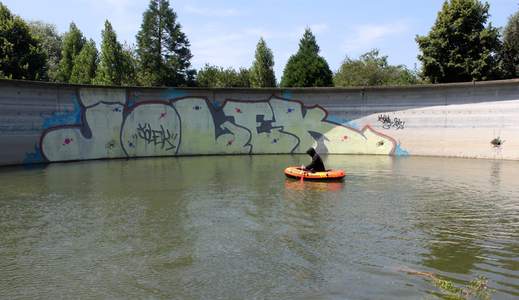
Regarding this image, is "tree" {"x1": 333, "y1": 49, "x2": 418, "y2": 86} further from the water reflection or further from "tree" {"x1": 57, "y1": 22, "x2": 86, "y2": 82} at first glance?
the water reflection

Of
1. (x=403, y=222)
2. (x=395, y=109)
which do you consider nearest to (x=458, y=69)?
(x=395, y=109)

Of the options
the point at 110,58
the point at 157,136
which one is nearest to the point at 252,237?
the point at 157,136

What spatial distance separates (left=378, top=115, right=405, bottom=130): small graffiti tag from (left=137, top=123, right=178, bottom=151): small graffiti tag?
38.7 feet

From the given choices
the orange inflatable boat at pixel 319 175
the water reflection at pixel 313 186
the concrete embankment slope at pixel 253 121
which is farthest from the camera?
the concrete embankment slope at pixel 253 121

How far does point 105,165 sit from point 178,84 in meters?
28.7

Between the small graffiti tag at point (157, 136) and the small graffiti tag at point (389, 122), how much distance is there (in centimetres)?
1178

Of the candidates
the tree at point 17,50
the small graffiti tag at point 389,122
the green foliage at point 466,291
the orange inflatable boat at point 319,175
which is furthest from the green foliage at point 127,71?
the green foliage at point 466,291

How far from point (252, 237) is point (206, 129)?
62.5 ft

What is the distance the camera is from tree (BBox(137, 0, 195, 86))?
48875 millimetres

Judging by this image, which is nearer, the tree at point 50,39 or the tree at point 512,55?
the tree at point 512,55

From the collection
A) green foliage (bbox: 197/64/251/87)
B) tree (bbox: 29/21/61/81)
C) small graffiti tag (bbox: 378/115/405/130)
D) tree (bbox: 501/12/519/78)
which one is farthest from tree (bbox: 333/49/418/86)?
tree (bbox: 29/21/61/81)

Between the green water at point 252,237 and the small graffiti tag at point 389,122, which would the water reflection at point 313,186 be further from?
the small graffiti tag at point 389,122

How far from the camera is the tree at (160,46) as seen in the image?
160ft

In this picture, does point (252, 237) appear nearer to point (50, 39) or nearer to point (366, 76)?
point (366, 76)
